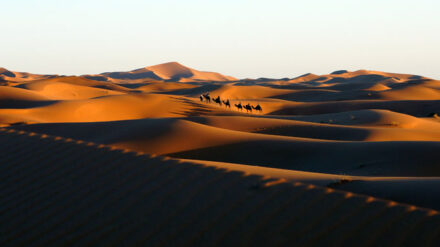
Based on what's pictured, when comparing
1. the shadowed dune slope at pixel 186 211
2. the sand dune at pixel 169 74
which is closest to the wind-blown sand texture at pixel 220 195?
the shadowed dune slope at pixel 186 211

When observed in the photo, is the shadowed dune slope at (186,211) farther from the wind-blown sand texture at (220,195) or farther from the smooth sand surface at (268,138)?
the smooth sand surface at (268,138)

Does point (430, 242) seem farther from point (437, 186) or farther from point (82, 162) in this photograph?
point (82, 162)

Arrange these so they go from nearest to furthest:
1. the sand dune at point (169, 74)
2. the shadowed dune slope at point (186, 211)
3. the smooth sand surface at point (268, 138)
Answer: the shadowed dune slope at point (186, 211) → the smooth sand surface at point (268, 138) → the sand dune at point (169, 74)

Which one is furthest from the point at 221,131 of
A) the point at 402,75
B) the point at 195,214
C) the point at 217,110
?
the point at 402,75

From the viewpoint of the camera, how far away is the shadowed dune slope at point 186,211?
10.1ft

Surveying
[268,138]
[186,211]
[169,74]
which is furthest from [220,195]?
[169,74]

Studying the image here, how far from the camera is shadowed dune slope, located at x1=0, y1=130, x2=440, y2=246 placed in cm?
309

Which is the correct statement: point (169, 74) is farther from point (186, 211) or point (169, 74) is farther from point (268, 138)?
point (186, 211)

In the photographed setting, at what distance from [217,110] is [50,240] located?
21171mm

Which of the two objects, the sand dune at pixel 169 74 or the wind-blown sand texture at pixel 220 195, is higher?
the wind-blown sand texture at pixel 220 195

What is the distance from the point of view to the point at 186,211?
11.6 feet

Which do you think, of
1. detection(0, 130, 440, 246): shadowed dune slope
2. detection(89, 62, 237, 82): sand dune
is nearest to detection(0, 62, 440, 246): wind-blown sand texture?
detection(0, 130, 440, 246): shadowed dune slope

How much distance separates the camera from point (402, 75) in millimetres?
102750

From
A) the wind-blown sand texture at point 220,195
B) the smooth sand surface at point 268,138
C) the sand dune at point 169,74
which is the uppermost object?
the wind-blown sand texture at point 220,195
